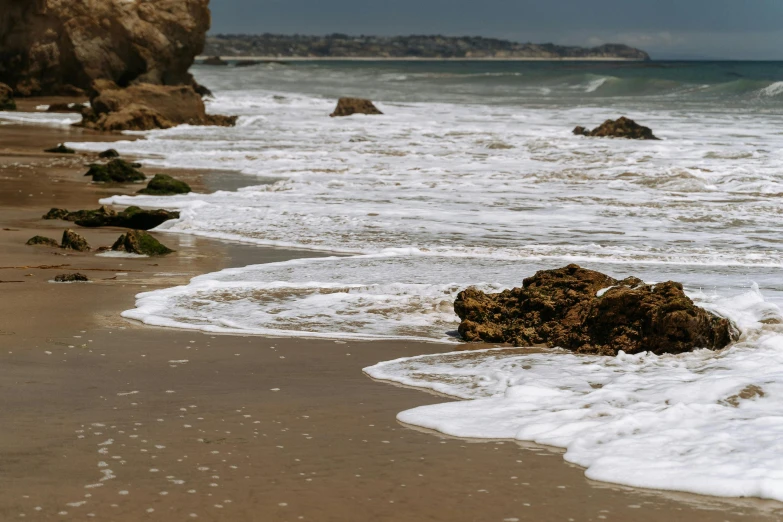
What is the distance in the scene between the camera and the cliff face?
35.9 meters

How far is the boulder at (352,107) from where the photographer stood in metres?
33.0

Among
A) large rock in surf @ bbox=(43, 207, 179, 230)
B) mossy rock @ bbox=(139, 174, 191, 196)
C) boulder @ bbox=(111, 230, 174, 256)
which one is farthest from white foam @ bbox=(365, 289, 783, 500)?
mossy rock @ bbox=(139, 174, 191, 196)

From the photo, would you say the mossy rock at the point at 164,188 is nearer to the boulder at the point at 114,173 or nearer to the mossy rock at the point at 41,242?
the boulder at the point at 114,173

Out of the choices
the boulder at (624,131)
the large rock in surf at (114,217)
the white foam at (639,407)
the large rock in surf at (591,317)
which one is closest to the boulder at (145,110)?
the boulder at (624,131)

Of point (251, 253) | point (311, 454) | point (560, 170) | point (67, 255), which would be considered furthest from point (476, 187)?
point (311, 454)

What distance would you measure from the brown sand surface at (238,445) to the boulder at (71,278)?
88 centimetres

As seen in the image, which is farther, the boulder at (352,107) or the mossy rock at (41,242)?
the boulder at (352,107)

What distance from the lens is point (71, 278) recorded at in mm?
7828

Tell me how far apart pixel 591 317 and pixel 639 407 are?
1323 mm

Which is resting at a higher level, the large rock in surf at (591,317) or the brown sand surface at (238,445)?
the large rock in surf at (591,317)

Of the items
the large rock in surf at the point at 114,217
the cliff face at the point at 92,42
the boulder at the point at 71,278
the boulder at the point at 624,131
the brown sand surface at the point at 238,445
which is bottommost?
the brown sand surface at the point at 238,445

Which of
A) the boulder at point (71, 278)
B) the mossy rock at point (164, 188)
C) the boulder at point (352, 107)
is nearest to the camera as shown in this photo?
the boulder at point (71, 278)

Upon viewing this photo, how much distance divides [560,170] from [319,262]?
8899 mm

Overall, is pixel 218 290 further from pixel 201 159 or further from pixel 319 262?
pixel 201 159
